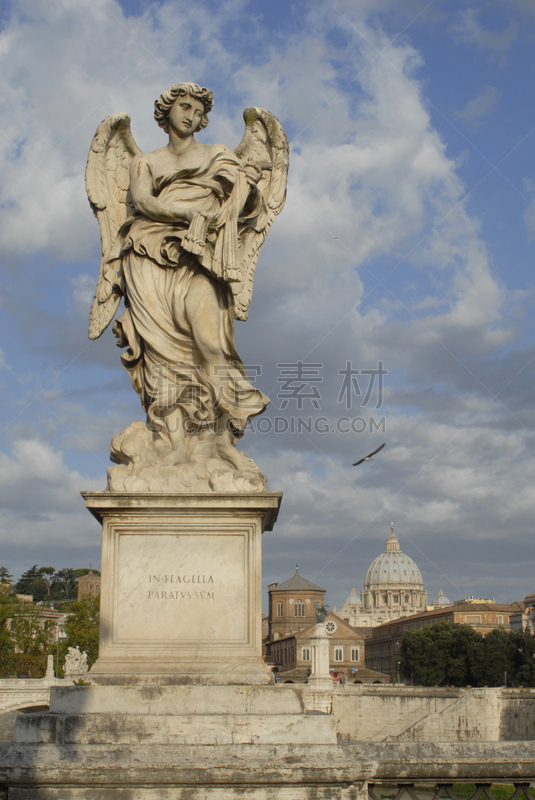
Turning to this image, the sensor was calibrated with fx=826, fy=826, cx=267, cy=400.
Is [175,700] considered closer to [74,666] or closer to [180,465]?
[180,465]

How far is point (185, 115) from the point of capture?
24.2 ft

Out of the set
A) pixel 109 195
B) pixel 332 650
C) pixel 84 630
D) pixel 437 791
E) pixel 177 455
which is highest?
pixel 109 195

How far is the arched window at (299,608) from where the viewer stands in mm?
150500

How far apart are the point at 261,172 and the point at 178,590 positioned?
390cm

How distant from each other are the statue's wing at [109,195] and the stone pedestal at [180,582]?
194 cm

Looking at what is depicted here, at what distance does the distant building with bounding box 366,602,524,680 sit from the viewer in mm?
130375

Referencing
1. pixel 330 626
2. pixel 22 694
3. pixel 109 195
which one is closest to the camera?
pixel 109 195

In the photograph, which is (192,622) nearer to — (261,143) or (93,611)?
(261,143)

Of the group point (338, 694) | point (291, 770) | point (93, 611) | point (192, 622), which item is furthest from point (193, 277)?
point (93, 611)

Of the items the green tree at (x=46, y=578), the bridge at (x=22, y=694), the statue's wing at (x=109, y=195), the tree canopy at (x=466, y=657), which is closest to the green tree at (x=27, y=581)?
the green tree at (x=46, y=578)

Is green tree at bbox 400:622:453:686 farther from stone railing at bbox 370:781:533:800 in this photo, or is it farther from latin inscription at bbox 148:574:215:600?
stone railing at bbox 370:781:533:800

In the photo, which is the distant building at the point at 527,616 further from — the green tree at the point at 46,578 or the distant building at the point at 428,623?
the green tree at the point at 46,578

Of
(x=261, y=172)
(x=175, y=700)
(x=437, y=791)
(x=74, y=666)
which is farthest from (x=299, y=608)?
(x=437, y=791)

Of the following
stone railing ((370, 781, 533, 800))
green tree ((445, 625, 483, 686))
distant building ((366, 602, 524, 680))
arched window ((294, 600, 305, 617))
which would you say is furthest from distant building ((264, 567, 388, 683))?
stone railing ((370, 781, 533, 800))
